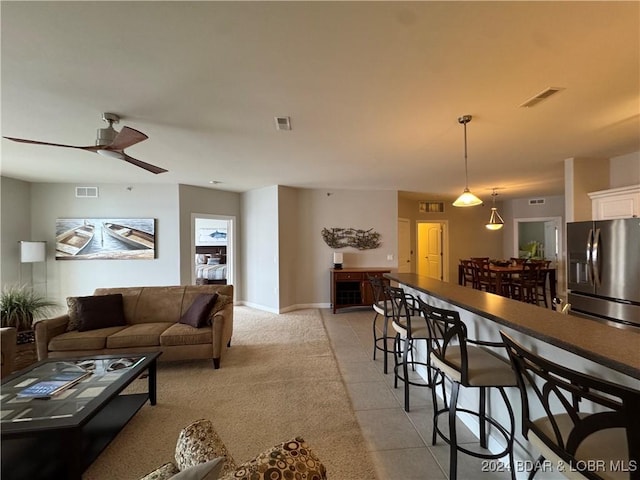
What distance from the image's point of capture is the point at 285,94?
2.17 meters

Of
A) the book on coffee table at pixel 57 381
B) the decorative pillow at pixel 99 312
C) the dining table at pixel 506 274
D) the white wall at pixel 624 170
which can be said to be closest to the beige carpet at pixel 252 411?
the book on coffee table at pixel 57 381

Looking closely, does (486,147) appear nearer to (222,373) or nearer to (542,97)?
(542,97)

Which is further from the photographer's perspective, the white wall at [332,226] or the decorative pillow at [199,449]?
the white wall at [332,226]

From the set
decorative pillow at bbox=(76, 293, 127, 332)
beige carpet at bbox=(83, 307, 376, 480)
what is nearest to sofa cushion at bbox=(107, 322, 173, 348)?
decorative pillow at bbox=(76, 293, 127, 332)

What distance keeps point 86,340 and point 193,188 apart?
341 centimetres

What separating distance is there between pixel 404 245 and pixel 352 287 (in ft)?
8.91

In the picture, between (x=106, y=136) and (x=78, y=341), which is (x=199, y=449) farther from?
(x=78, y=341)

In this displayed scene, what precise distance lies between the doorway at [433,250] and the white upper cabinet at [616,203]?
14.7ft

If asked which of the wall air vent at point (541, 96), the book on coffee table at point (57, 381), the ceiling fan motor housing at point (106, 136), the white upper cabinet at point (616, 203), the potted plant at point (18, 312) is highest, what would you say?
the wall air vent at point (541, 96)

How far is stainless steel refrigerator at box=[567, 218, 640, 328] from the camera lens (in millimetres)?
3010

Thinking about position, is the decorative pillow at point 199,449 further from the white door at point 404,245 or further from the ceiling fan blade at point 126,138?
the white door at point 404,245

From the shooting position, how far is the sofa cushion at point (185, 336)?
3.16 m

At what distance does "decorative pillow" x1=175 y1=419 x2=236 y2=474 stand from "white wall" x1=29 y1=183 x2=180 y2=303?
4.79 meters

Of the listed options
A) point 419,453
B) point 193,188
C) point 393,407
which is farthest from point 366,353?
point 193,188
